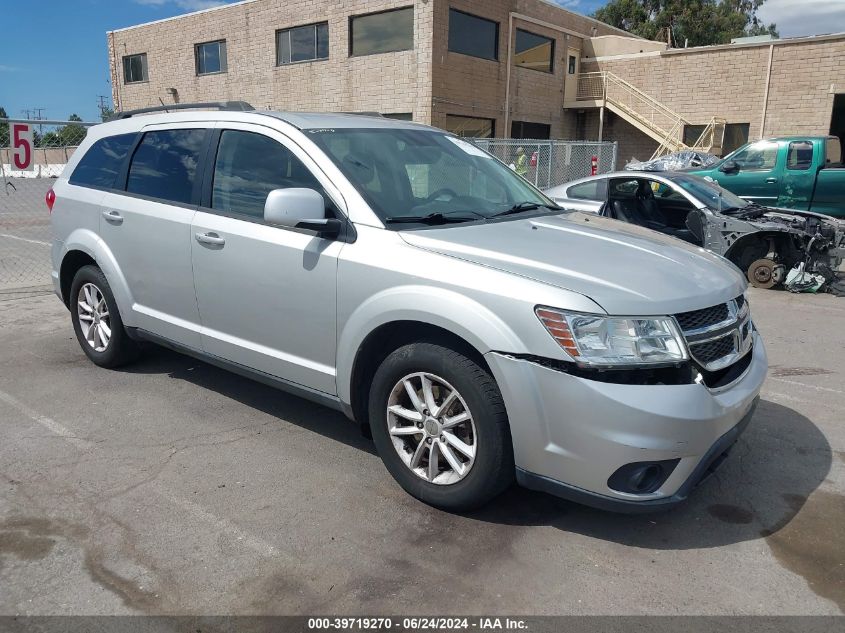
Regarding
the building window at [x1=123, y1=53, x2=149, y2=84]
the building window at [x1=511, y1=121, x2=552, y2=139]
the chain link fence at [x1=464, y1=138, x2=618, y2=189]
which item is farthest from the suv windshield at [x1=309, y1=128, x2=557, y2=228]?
the building window at [x1=123, y1=53, x2=149, y2=84]

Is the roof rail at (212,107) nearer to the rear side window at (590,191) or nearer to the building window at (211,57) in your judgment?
the rear side window at (590,191)

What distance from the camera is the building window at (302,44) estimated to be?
23.9 meters

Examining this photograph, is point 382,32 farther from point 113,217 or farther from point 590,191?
point 113,217

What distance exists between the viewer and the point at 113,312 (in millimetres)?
5113

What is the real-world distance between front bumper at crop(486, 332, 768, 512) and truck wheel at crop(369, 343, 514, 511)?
10cm

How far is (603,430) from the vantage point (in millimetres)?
2785

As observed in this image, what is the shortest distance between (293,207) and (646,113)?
82.1 feet

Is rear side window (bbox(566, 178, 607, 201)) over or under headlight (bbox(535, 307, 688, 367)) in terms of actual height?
over

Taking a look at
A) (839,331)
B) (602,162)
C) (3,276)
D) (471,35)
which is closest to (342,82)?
(471,35)

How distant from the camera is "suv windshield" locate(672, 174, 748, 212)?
29.8 feet

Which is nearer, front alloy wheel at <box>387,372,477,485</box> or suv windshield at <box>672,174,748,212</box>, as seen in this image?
front alloy wheel at <box>387,372,477,485</box>

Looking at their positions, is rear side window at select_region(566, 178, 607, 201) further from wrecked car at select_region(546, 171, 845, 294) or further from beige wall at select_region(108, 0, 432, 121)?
beige wall at select_region(108, 0, 432, 121)

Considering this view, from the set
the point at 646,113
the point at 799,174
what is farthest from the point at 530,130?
the point at 799,174

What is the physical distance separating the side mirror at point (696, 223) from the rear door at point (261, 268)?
6.38m
